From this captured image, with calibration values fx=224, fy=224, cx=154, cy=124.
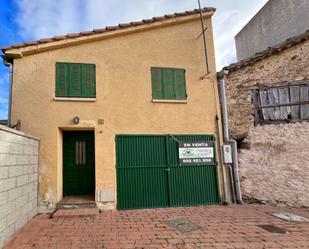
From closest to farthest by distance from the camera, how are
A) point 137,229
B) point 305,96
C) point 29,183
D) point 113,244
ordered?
point 113,244, point 137,229, point 29,183, point 305,96

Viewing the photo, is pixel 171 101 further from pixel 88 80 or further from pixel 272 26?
pixel 272 26

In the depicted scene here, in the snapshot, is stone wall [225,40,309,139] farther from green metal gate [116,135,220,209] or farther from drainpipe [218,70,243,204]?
green metal gate [116,135,220,209]

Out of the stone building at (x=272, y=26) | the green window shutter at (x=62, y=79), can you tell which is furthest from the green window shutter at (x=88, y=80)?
the stone building at (x=272, y=26)

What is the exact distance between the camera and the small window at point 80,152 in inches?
314

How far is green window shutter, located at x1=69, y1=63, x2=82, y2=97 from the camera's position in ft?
24.8

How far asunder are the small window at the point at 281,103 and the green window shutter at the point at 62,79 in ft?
22.0

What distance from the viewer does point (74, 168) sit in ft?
25.9

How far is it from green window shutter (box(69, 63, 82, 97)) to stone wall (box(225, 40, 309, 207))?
5482 mm

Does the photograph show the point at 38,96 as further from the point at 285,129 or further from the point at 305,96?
the point at 305,96

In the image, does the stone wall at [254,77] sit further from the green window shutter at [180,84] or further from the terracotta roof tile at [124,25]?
the terracotta roof tile at [124,25]

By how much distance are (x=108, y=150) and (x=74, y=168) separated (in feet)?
4.95

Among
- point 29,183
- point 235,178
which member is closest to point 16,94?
point 29,183

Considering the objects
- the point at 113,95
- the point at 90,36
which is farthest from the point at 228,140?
the point at 90,36

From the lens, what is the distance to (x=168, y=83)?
27.3 ft
